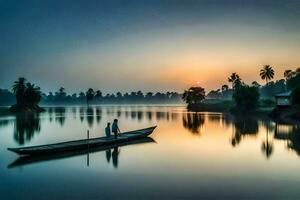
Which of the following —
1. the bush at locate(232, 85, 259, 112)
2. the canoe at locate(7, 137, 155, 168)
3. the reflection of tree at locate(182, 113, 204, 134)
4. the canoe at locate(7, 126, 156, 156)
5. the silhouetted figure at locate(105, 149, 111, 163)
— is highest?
the bush at locate(232, 85, 259, 112)

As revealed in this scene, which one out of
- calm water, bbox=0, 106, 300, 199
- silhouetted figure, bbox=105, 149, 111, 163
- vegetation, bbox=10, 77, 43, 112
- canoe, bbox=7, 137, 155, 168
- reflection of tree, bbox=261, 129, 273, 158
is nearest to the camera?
calm water, bbox=0, 106, 300, 199

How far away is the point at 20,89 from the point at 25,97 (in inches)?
232

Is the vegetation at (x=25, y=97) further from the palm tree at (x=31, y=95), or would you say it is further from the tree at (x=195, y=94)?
the tree at (x=195, y=94)

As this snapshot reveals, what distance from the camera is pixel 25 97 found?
401 feet

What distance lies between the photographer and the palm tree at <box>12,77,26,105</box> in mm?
122500

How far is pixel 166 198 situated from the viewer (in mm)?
14102

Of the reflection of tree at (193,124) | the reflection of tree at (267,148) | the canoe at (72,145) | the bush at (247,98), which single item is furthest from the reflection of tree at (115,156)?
the bush at (247,98)

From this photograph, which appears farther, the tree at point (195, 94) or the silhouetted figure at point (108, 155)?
the tree at point (195, 94)

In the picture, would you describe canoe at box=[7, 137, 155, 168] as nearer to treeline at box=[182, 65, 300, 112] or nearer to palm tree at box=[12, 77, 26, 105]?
treeline at box=[182, 65, 300, 112]

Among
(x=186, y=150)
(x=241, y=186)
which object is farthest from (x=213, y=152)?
(x=241, y=186)

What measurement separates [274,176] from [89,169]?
35.7 feet

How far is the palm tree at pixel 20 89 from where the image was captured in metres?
122

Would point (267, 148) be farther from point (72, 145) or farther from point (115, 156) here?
point (72, 145)

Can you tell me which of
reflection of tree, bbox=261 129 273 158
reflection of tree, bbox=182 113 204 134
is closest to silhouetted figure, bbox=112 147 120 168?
reflection of tree, bbox=261 129 273 158
